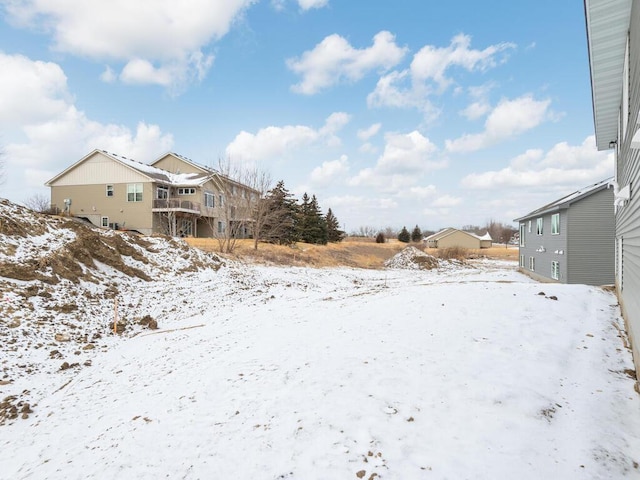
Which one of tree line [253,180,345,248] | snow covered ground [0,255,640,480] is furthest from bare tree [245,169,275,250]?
snow covered ground [0,255,640,480]

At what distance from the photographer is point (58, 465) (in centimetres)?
398

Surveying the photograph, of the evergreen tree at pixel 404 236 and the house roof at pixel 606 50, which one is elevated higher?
the house roof at pixel 606 50

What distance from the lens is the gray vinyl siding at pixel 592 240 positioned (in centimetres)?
1750

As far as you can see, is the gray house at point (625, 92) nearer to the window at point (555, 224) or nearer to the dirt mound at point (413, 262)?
the window at point (555, 224)

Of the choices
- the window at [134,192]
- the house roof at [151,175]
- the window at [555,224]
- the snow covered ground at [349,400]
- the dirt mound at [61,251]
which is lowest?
the snow covered ground at [349,400]

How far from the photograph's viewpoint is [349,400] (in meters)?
4.69

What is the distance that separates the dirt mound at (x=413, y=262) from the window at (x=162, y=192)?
22.9 meters

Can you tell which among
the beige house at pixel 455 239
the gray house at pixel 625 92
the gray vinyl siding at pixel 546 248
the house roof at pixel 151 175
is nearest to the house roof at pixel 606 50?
the gray house at pixel 625 92

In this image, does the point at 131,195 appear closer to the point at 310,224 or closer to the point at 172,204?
the point at 172,204

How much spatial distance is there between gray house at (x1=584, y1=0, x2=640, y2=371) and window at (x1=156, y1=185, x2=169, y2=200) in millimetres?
31311

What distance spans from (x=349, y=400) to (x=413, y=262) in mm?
32425

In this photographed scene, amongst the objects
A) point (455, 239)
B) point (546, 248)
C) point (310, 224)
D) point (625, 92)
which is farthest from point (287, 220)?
point (455, 239)

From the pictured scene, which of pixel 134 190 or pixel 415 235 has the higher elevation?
pixel 134 190

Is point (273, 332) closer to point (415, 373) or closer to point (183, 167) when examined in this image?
point (415, 373)
